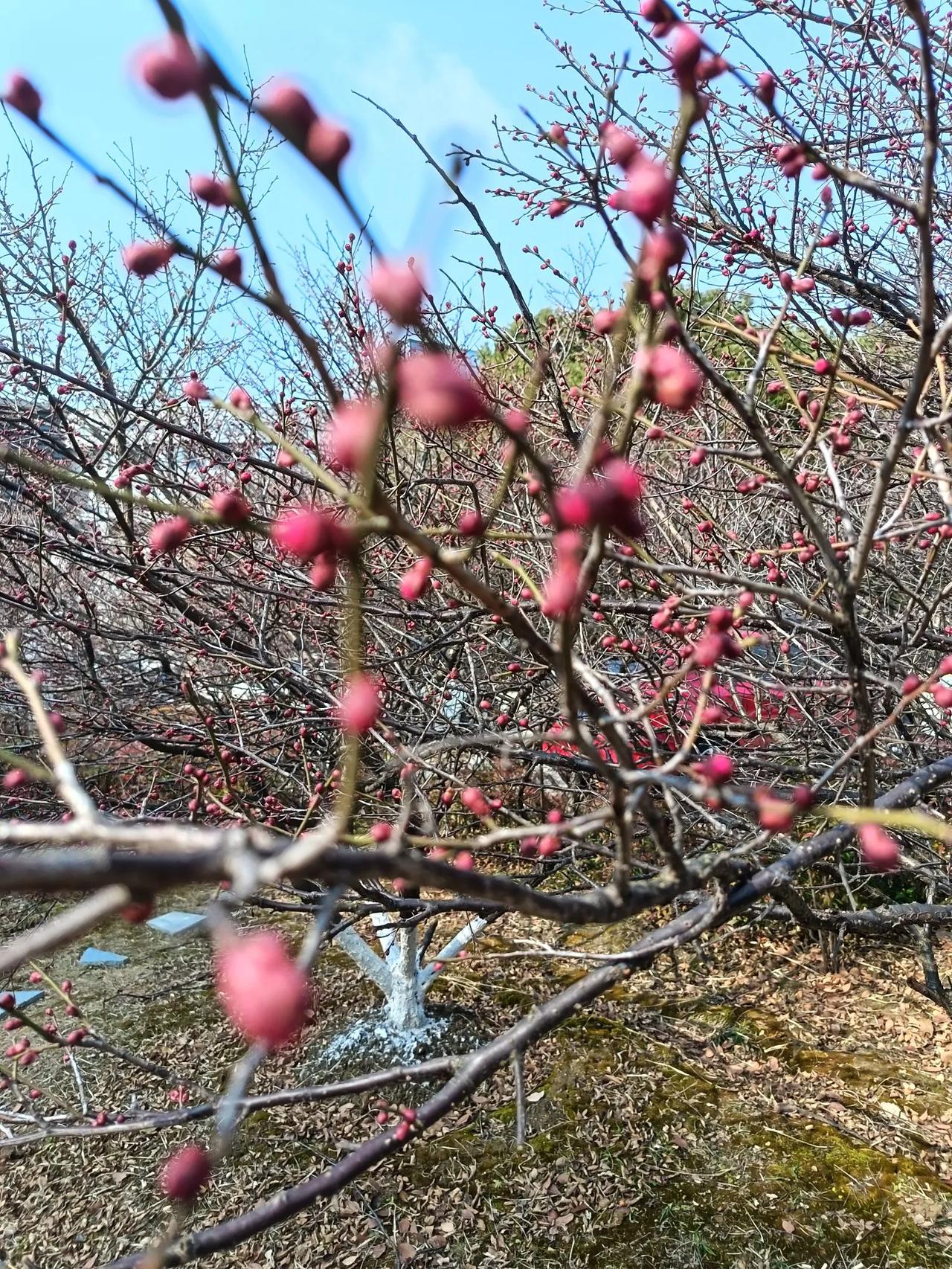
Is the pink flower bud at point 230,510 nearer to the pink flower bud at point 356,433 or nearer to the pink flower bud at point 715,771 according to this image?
the pink flower bud at point 356,433

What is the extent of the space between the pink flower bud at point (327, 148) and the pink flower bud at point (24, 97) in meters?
0.43

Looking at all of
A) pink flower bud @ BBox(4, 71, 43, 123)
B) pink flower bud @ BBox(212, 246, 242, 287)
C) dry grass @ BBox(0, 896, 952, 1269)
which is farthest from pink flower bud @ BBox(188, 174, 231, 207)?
dry grass @ BBox(0, 896, 952, 1269)

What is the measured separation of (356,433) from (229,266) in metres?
0.41

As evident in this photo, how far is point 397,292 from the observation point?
A: 508 millimetres

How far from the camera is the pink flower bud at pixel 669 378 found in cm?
60

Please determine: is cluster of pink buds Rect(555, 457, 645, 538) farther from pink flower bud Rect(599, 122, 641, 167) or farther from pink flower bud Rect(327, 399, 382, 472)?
pink flower bud Rect(599, 122, 641, 167)

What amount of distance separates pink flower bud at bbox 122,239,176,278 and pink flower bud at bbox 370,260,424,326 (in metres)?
0.41

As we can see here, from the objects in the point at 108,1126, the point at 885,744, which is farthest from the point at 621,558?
the point at 885,744

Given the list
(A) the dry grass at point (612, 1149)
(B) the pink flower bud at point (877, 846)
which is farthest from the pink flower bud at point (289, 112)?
(A) the dry grass at point (612, 1149)

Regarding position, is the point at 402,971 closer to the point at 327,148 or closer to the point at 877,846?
the point at 877,846

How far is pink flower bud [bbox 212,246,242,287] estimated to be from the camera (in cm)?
80

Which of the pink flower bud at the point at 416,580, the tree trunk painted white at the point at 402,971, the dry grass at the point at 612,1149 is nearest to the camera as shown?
the pink flower bud at the point at 416,580

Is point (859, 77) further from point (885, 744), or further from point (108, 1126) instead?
point (108, 1126)

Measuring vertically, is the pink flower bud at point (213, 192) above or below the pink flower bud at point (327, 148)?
above
